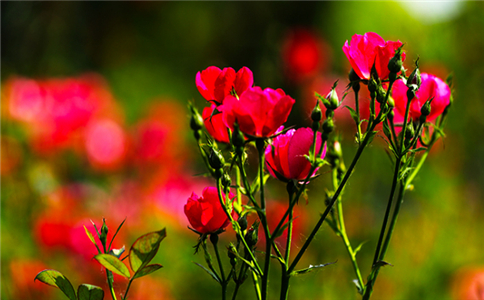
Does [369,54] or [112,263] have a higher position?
[369,54]

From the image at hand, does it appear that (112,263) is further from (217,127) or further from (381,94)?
(381,94)

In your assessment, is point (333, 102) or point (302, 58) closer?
point (333, 102)

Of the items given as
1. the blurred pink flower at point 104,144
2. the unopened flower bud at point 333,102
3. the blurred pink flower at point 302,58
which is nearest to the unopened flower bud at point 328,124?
the unopened flower bud at point 333,102

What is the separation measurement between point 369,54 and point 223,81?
0.38 ft

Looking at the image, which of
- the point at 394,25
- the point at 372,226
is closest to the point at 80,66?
the point at 372,226

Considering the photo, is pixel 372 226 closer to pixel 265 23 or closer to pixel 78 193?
pixel 78 193

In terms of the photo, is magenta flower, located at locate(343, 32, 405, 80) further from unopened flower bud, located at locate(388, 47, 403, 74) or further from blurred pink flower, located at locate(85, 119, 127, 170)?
blurred pink flower, located at locate(85, 119, 127, 170)

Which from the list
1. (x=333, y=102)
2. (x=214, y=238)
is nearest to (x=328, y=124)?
(x=333, y=102)

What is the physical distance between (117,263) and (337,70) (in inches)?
102

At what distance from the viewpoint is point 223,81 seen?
336 millimetres

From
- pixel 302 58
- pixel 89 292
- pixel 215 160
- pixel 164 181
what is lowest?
pixel 89 292

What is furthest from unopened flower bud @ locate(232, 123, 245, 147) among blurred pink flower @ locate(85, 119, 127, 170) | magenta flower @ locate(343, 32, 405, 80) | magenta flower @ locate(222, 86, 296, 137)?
blurred pink flower @ locate(85, 119, 127, 170)

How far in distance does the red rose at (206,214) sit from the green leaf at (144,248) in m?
0.03

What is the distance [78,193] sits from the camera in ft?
4.17
